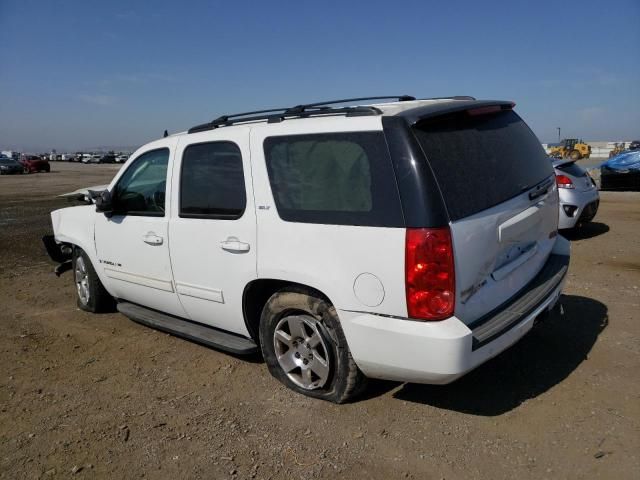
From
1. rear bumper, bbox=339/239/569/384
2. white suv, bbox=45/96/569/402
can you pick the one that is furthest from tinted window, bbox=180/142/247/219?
rear bumper, bbox=339/239/569/384

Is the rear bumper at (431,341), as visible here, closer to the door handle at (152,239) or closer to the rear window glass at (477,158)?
the rear window glass at (477,158)

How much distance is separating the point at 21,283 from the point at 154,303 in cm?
349

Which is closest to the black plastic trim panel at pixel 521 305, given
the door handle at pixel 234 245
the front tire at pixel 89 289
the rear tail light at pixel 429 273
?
the rear tail light at pixel 429 273

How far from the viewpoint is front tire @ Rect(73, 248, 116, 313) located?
5301 mm

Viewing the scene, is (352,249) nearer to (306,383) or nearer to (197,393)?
(306,383)

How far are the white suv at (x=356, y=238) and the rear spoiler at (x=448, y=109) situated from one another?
0.01 metres

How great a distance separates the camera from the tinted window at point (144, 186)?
427 centimetres

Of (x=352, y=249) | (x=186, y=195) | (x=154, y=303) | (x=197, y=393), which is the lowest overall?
(x=197, y=393)

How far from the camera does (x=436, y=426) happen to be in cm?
312

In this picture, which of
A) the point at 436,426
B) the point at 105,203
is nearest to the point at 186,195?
the point at 105,203

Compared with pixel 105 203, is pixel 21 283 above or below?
below

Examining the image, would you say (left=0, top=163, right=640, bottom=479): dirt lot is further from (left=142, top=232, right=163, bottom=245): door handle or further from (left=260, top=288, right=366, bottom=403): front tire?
Answer: (left=142, top=232, right=163, bottom=245): door handle

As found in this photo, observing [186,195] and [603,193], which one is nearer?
[186,195]

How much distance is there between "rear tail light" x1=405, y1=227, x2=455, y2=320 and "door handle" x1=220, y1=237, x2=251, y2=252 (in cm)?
121
